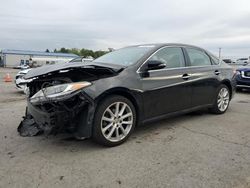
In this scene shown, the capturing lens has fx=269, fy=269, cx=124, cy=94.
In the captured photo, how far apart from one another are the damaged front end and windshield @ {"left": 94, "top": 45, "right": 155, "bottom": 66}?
68cm

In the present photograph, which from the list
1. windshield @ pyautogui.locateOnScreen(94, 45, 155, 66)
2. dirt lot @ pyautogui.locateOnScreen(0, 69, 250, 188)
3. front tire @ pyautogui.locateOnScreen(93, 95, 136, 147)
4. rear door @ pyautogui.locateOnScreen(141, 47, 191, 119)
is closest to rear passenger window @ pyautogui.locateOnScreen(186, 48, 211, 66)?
rear door @ pyautogui.locateOnScreen(141, 47, 191, 119)

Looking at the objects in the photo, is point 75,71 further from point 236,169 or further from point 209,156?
point 236,169

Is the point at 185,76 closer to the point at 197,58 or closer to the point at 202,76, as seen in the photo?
the point at 202,76

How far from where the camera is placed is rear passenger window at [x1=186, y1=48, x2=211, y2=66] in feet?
17.2

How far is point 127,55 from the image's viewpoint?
15.6 feet

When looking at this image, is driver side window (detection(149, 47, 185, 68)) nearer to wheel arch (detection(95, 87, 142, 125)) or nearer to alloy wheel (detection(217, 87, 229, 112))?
wheel arch (detection(95, 87, 142, 125))

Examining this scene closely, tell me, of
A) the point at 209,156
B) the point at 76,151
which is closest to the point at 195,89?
the point at 209,156

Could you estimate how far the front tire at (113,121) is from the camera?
12.0 ft

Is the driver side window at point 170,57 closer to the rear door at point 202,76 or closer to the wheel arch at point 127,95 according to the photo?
the rear door at point 202,76

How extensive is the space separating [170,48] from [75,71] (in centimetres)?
199

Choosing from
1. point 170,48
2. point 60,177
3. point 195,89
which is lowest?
point 60,177

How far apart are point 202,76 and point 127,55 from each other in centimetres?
161

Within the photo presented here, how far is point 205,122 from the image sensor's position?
5.25 m

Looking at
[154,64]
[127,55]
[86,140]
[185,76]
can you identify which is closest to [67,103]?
[86,140]
